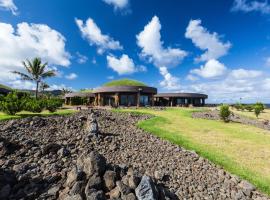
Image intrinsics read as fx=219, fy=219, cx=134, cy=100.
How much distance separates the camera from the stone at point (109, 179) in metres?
6.87

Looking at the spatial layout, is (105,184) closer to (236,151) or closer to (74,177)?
(74,177)

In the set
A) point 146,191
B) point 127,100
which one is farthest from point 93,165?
point 127,100

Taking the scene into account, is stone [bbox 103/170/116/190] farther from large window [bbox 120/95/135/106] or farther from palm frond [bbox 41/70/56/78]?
palm frond [bbox 41/70/56/78]

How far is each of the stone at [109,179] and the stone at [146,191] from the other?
86 centimetres

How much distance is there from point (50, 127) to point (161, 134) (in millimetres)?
7912

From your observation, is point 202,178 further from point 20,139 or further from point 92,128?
point 20,139

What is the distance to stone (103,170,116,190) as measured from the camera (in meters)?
6.87

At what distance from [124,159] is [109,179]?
11.7 ft

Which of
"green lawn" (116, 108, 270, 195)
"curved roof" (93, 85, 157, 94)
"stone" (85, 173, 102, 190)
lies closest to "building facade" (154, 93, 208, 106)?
"curved roof" (93, 85, 157, 94)

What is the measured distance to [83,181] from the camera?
6.92 meters

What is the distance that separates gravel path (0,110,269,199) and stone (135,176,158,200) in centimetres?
169

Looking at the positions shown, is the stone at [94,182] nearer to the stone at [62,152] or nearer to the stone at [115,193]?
the stone at [115,193]

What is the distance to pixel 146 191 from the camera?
6.31 metres

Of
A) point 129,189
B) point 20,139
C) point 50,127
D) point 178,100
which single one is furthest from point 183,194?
point 178,100
